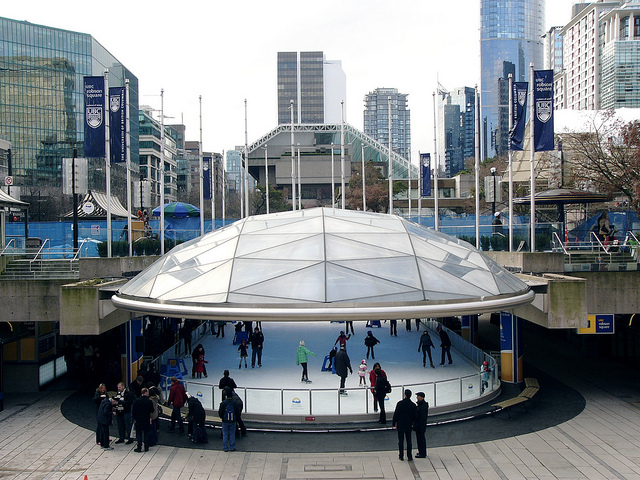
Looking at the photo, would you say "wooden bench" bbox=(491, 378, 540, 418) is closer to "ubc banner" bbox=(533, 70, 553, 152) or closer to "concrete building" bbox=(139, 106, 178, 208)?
"ubc banner" bbox=(533, 70, 553, 152)

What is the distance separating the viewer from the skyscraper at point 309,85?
182 m

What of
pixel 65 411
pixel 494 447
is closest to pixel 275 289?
pixel 494 447

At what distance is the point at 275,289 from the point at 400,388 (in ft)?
15.6

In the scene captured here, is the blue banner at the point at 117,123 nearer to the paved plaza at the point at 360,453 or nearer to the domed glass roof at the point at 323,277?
the domed glass roof at the point at 323,277

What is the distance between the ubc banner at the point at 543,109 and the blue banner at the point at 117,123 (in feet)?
57.9

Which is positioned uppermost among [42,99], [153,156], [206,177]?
[42,99]

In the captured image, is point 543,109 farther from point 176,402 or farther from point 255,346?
point 176,402

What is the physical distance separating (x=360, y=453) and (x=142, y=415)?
17.2 feet

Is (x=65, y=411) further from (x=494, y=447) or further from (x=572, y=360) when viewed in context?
(x=572, y=360)

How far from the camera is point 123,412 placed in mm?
14383

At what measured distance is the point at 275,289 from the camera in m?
13.9

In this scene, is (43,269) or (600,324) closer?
(600,324)

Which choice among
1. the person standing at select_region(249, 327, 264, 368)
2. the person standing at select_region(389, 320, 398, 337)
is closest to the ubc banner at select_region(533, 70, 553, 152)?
the person standing at select_region(389, 320, 398, 337)

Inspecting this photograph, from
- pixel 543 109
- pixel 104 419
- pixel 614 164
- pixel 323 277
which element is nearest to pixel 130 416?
pixel 104 419
